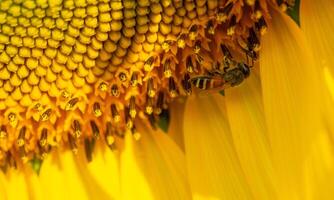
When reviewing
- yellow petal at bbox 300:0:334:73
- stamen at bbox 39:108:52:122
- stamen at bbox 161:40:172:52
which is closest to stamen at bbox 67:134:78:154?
stamen at bbox 39:108:52:122

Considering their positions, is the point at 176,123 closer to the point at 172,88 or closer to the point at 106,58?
the point at 172,88

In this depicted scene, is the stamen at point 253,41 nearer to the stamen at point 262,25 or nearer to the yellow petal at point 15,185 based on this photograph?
the stamen at point 262,25

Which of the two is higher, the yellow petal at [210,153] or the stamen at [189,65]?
the stamen at [189,65]

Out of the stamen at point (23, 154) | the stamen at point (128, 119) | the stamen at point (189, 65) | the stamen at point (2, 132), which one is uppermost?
the stamen at point (189, 65)

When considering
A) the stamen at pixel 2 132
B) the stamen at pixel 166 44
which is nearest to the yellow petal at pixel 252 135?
the stamen at pixel 166 44

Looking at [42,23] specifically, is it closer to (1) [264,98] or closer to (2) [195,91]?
(2) [195,91]

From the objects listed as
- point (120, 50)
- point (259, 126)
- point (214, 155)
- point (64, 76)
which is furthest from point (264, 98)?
point (64, 76)

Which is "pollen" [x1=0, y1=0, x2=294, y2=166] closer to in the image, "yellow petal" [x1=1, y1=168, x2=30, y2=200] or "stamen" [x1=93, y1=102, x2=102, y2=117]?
"stamen" [x1=93, y1=102, x2=102, y2=117]

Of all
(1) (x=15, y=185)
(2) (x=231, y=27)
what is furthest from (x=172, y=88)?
(1) (x=15, y=185)
